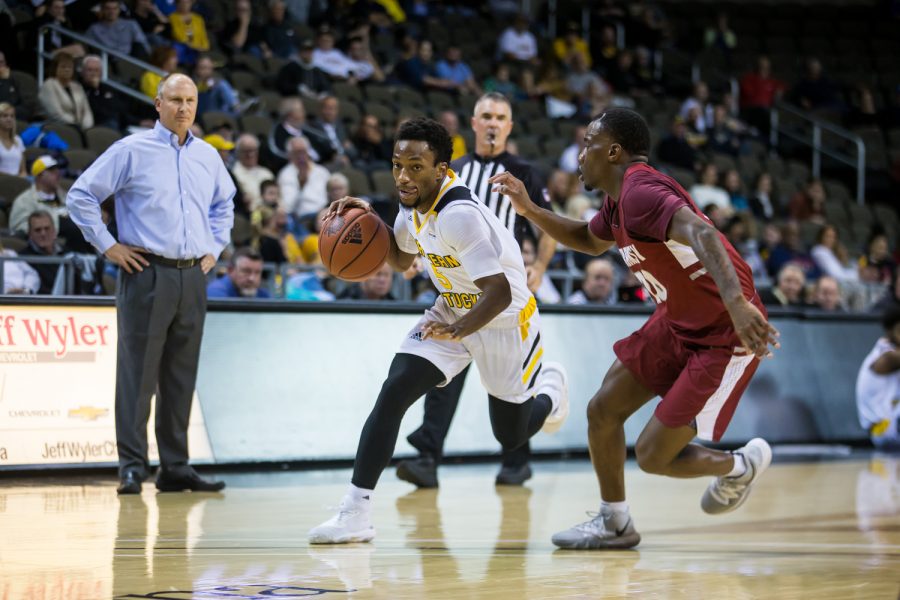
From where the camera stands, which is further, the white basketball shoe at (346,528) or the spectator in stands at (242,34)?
the spectator in stands at (242,34)

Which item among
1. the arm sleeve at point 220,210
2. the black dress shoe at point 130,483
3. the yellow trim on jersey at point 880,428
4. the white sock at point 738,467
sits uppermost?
the arm sleeve at point 220,210

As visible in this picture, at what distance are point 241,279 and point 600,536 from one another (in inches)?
181

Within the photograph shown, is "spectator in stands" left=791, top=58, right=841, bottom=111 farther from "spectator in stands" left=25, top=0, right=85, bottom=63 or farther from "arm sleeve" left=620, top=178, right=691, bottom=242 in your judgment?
"arm sleeve" left=620, top=178, right=691, bottom=242

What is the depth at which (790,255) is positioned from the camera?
15.5 m

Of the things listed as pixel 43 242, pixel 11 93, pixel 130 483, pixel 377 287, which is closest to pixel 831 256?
pixel 377 287

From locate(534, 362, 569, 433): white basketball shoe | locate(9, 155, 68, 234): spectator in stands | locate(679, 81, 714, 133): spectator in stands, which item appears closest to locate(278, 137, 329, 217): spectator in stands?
locate(9, 155, 68, 234): spectator in stands

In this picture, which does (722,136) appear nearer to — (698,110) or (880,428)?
(698,110)

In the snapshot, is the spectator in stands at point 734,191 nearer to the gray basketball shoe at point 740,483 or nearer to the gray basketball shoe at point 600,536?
the gray basketball shoe at point 740,483

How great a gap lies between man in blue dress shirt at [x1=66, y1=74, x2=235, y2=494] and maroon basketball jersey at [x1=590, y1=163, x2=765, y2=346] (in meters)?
2.91

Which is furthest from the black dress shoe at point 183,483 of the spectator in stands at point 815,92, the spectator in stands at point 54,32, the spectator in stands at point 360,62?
the spectator in stands at point 815,92

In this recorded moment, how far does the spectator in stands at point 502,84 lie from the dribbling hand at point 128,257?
10595 millimetres

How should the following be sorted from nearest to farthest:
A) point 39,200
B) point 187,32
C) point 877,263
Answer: point 39,200 → point 187,32 → point 877,263

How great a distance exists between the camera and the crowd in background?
10750 millimetres

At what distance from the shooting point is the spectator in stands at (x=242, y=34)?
576 inches
